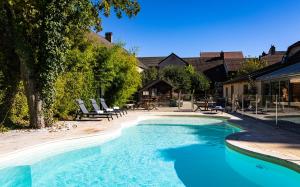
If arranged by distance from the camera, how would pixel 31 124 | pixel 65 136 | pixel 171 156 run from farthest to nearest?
1. pixel 31 124
2. pixel 65 136
3. pixel 171 156

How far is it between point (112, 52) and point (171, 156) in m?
14.1

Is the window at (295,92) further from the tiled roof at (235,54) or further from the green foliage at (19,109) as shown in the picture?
the tiled roof at (235,54)

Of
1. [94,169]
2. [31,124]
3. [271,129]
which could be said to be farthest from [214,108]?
[94,169]

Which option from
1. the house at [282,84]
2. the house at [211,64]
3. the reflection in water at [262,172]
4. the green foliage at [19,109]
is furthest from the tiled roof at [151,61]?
the reflection in water at [262,172]

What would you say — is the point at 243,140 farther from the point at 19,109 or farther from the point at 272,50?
the point at 272,50

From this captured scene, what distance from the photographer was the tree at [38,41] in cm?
1255

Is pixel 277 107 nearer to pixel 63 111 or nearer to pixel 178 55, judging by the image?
pixel 63 111

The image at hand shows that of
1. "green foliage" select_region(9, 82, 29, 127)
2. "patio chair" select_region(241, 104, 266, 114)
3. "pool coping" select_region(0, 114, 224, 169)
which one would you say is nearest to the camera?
"pool coping" select_region(0, 114, 224, 169)

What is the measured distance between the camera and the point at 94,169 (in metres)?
9.40

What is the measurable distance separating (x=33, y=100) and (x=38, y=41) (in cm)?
234

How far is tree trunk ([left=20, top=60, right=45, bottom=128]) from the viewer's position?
13070 millimetres

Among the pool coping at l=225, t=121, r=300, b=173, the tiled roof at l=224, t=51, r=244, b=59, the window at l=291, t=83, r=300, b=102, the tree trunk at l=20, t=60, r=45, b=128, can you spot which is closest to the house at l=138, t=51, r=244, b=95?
the tiled roof at l=224, t=51, r=244, b=59

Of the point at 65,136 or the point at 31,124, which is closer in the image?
the point at 65,136

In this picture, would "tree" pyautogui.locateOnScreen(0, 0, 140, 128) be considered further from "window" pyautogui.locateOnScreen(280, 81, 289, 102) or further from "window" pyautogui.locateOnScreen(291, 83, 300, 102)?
"window" pyautogui.locateOnScreen(291, 83, 300, 102)
